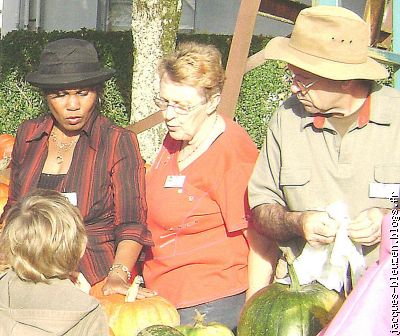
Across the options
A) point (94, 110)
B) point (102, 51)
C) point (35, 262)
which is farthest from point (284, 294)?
point (102, 51)

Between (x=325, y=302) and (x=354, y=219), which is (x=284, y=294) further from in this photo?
(x=354, y=219)

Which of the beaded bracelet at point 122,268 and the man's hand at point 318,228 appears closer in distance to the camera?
the man's hand at point 318,228

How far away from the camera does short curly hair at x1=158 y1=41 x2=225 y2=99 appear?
4.14 m

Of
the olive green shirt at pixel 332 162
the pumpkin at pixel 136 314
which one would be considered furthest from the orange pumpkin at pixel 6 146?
the olive green shirt at pixel 332 162

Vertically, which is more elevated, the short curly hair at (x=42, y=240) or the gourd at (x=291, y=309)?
the short curly hair at (x=42, y=240)

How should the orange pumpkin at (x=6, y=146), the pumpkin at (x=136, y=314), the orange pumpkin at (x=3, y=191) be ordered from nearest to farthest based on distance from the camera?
the pumpkin at (x=136, y=314) < the orange pumpkin at (x=3, y=191) < the orange pumpkin at (x=6, y=146)

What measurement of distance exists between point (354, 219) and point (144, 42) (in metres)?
5.08

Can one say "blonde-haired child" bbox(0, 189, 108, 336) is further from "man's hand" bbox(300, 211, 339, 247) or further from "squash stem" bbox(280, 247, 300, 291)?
"man's hand" bbox(300, 211, 339, 247)

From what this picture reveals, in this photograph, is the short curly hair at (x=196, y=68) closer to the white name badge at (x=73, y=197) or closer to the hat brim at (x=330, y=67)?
the hat brim at (x=330, y=67)

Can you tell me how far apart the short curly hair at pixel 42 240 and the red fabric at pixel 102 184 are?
32.2 inches

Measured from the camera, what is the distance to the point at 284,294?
11.8 ft

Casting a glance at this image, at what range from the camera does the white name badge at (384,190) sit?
3.69m

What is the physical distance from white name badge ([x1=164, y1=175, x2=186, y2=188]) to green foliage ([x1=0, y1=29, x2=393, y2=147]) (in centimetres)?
444

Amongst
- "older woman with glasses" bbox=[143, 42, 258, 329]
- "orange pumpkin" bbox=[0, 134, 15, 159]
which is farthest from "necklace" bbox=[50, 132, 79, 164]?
"orange pumpkin" bbox=[0, 134, 15, 159]
